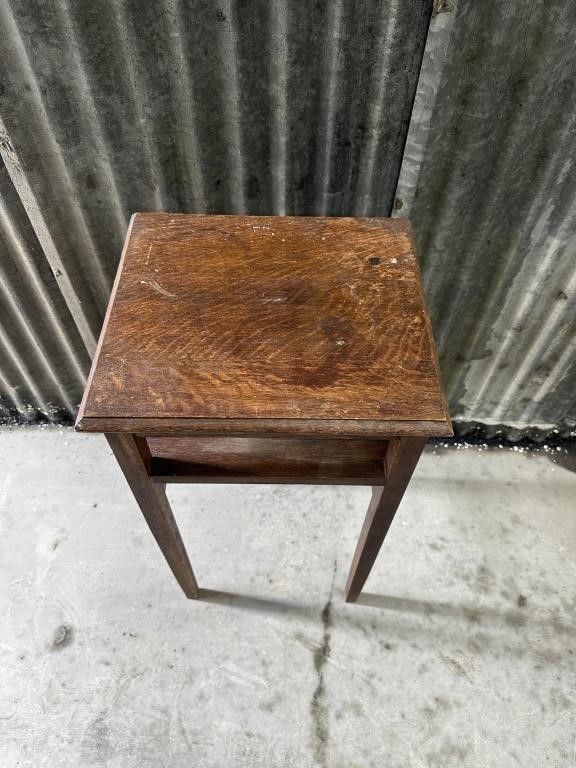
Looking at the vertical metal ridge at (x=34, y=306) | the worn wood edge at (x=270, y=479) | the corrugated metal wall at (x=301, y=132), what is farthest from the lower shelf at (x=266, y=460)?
the vertical metal ridge at (x=34, y=306)

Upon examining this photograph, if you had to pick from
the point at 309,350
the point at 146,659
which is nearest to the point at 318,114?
the point at 309,350

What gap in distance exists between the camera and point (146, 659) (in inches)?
61.9

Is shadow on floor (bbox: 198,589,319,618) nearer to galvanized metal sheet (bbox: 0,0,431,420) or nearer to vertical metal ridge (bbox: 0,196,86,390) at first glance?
vertical metal ridge (bbox: 0,196,86,390)

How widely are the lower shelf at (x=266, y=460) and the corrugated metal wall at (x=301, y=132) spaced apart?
686mm

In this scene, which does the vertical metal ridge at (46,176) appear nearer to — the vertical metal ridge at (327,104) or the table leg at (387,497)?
the vertical metal ridge at (327,104)

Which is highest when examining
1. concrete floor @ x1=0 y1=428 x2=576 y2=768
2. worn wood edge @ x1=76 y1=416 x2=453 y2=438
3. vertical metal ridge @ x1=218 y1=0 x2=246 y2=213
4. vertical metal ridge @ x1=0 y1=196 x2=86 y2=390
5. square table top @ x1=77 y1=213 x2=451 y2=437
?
vertical metal ridge @ x1=218 y1=0 x2=246 y2=213

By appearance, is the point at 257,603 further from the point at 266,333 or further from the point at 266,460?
the point at 266,333

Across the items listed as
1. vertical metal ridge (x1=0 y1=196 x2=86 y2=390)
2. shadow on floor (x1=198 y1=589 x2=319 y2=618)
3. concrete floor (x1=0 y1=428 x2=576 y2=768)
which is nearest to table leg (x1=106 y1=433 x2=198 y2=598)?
shadow on floor (x1=198 y1=589 x2=319 y2=618)

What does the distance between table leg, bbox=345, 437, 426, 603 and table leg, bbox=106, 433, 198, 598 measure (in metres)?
0.50

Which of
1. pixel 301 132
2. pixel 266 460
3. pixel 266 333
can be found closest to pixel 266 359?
pixel 266 333

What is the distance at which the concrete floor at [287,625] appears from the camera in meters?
1.45

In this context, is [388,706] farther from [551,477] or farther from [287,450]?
[551,477]

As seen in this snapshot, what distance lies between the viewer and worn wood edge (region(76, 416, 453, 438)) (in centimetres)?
89

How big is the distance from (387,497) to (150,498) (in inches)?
21.2
